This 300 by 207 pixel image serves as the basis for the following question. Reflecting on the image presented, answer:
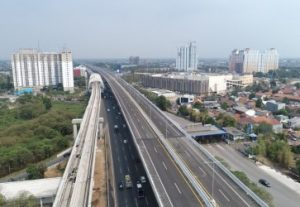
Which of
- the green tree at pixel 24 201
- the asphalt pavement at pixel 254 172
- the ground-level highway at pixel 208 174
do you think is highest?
the ground-level highway at pixel 208 174

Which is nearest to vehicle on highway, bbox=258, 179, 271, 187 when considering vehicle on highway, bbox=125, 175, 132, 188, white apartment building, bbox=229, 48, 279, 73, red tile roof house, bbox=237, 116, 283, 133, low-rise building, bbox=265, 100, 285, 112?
vehicle on highway, bbox=125, 175, 132, 188

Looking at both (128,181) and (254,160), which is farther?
(254,160)

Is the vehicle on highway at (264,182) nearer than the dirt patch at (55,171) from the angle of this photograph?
Yes

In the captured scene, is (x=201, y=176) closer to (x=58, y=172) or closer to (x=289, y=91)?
(x=58, y=172)

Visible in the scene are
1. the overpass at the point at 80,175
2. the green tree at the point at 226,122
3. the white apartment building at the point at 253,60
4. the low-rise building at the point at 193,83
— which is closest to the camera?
the overpass at the point at 80,175

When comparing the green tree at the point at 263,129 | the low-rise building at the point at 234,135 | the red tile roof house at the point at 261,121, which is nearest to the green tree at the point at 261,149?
the low-rise building at the point at 234,135

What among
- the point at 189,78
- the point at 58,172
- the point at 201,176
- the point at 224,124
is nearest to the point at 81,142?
the point at 58,172

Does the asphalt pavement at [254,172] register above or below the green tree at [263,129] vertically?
below

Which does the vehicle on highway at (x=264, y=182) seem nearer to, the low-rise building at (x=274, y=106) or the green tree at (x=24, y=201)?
the green tree at (x=24, y=201)
